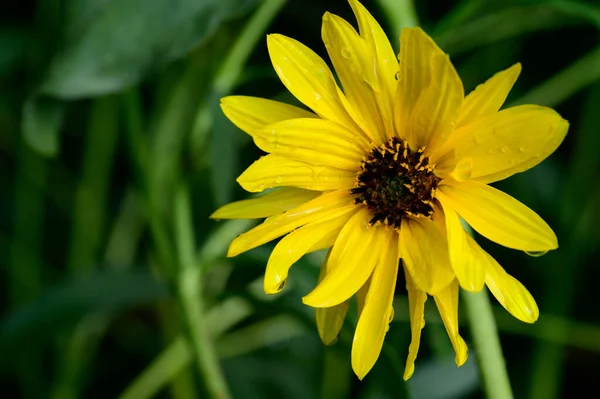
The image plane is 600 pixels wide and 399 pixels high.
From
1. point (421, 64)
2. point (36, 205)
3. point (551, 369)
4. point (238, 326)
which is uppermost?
point (36, 205)

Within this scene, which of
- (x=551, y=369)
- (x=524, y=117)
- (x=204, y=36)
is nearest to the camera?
(x=524, y=117)

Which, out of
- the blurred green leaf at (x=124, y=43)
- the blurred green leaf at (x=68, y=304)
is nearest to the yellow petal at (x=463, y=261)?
the blurred green leaf at (x=124, y=43)

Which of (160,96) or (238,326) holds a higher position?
(160,96)

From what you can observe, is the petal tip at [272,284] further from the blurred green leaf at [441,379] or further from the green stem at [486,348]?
the blurred green leaf at [441,379]

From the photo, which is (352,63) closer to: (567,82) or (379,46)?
(379,46)

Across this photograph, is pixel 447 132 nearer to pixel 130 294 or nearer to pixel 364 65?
pixel 364 65

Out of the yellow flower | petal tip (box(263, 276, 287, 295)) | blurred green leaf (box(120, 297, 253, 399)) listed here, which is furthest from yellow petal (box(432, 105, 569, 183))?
blurred green leaf (box(120, 297, 253, 399))

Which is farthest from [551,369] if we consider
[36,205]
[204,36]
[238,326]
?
[36,205]
